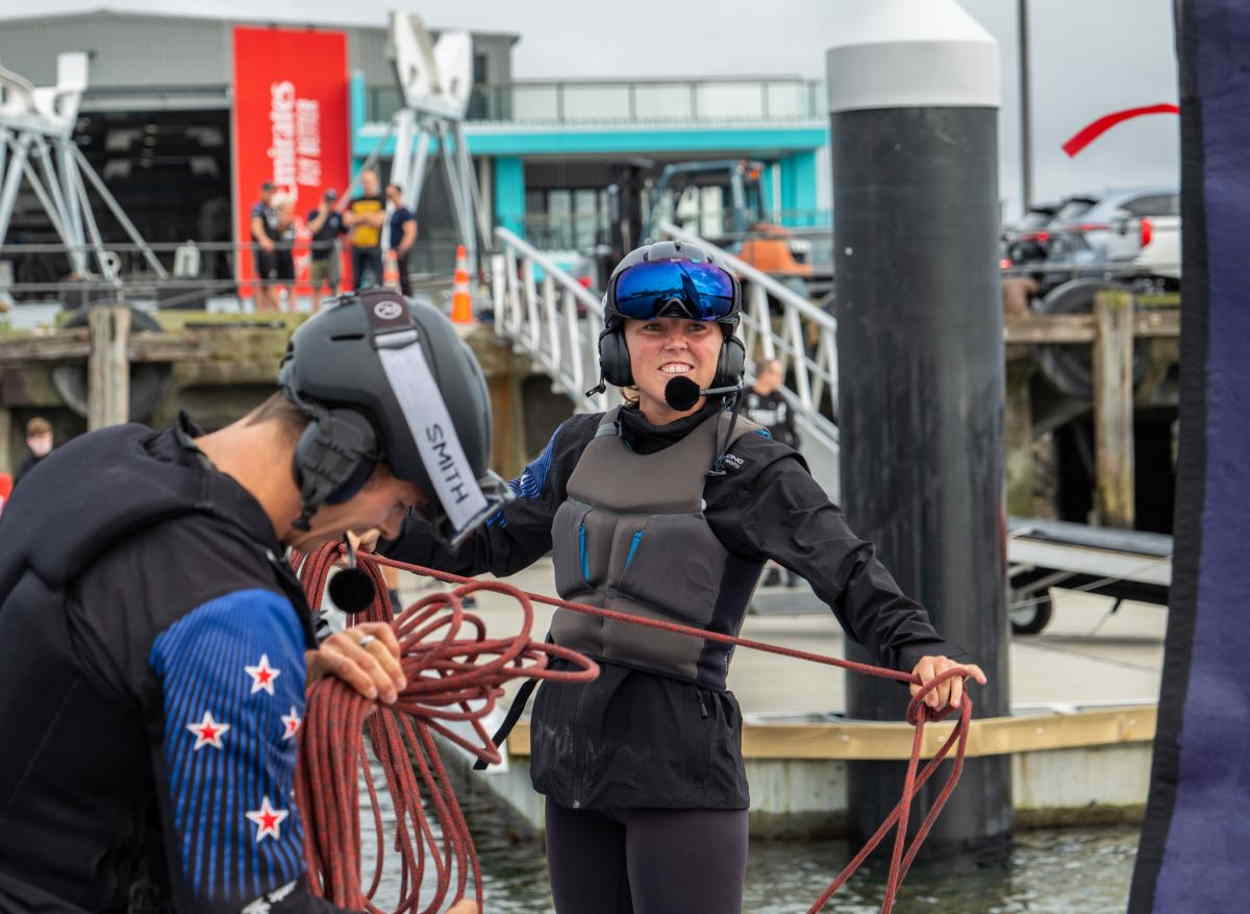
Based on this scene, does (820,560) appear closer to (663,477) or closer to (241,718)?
(663,477)

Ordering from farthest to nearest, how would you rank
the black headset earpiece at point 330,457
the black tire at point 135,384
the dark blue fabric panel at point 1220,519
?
the black tire at point 135,384
the dark blue fabric panel at point 1220,519
the black headset earpiece at point 330,457

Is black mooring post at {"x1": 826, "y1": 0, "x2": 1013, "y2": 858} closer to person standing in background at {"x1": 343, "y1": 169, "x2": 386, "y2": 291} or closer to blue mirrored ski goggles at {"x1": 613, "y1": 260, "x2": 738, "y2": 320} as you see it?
blue mirrored ski goggles at {"x1": 613, "y1": 260, "x2": 738, "y2": 320}

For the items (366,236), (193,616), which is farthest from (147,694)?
(366,236)

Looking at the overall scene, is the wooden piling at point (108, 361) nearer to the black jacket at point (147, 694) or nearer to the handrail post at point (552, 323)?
the handrail post at point (552, 323)

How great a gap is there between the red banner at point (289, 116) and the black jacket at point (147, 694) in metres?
34.8

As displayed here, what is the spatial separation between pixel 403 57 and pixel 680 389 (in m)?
25.1

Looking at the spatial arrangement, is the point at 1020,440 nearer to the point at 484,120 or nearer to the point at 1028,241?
the point at 1028,241

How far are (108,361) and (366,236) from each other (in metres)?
2.90

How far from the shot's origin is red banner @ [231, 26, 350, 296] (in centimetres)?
3666

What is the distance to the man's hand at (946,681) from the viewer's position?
3.21m

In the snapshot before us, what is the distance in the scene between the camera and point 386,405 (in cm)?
211

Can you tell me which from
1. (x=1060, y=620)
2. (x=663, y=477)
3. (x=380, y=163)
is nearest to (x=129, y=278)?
(x=380, y=163)

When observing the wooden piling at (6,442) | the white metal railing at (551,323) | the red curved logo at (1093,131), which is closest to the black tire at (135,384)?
the wooden piling at (6,442)

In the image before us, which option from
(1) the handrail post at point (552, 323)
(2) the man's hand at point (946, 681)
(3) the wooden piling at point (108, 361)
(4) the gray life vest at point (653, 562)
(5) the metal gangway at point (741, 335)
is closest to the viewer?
(2) the man's hand at point (946, 681)
